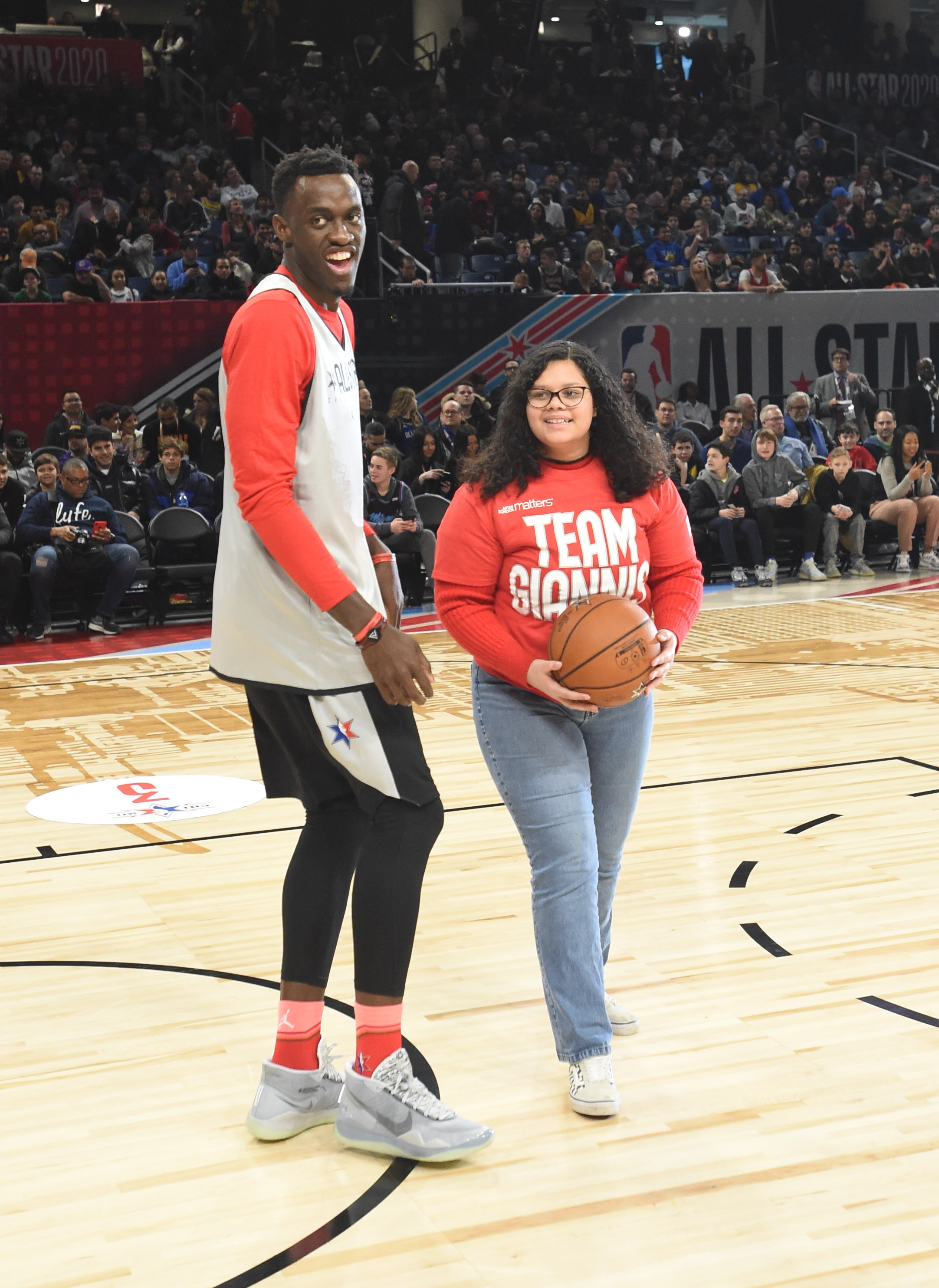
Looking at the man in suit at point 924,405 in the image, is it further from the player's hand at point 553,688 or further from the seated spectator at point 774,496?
the player's hand at point 553,688

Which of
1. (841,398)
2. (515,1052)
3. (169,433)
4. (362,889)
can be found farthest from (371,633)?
(841,398)

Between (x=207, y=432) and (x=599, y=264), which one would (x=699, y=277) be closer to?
(x=599, y=264)

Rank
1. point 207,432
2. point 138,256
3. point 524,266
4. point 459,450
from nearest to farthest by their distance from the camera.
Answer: point 459,450
point 207,432
point 138,256
point 524,266

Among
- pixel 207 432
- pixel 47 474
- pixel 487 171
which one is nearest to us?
pixel 47 474

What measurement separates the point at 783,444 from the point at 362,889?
10228 millimetres

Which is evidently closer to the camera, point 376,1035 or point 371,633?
point 371,633

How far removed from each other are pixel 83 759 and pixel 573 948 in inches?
157

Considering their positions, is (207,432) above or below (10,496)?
above

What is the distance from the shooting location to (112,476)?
1030cm

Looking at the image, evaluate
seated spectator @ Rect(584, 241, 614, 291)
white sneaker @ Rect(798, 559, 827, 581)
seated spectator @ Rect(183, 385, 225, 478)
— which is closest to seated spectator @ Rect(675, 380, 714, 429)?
seated spectator @ Rect(584, 241, 614, 291)

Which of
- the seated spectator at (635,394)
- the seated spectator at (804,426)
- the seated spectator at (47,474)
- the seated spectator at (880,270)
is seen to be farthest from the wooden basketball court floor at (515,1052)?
the seated spectator at (880,270)

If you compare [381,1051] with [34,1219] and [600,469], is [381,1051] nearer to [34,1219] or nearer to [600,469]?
[34,1219]

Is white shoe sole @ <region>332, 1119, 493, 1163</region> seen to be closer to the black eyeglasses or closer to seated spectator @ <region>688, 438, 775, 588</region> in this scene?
the black eyeglasses

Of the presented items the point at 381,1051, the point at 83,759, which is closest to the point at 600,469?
the point at 381,1051
